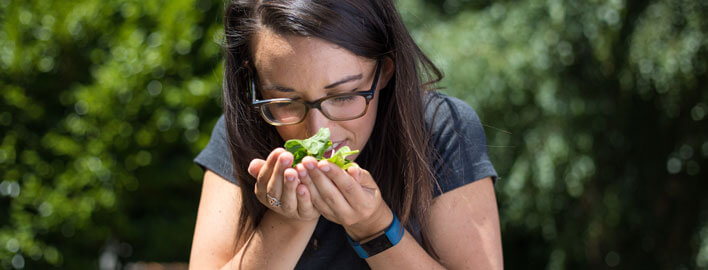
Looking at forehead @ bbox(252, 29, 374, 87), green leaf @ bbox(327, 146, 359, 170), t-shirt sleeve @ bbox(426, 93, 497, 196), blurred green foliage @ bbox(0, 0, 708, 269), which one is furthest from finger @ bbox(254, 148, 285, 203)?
blurred green foliage @ bbox(0, 0, 708, 269)

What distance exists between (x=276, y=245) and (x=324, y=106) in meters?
0.38

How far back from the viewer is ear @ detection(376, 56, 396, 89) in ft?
5.77

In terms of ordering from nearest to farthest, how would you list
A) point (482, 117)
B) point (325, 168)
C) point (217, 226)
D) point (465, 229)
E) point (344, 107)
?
point (325, 168) < point (344, 107) < point (465, 229) < point (217, 226) < point (482, 117)

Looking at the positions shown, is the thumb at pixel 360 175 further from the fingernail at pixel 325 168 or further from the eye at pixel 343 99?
the eye at pixel 343 99

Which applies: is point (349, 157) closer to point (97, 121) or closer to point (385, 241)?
point (385, 241)

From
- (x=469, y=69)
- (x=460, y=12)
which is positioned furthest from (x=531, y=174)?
(x=460, y=12)

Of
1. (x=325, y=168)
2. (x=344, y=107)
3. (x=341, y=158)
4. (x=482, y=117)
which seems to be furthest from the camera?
(x=482, y=117)

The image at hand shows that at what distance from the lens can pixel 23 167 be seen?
3.44m

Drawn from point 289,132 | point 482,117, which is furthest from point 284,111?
point 482,117

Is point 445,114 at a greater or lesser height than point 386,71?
lesser

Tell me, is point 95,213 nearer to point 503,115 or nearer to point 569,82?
point 503,115

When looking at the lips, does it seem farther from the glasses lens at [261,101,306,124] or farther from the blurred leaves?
the blurred leaves

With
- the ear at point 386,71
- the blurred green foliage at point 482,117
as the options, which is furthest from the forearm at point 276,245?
the blurred green foliage at point 482,117

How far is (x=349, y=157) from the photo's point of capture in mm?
1717
